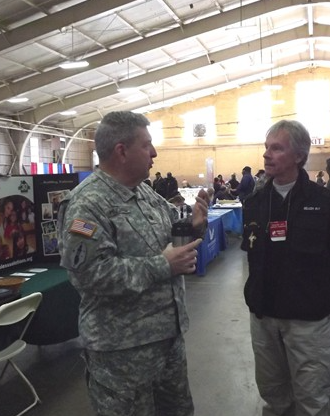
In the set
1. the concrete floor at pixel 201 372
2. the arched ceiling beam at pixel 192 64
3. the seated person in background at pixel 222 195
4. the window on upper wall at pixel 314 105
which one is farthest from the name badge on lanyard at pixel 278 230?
the window on upper wall at pixel 314 105

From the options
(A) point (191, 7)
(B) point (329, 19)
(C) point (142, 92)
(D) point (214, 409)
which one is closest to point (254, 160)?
(C) point (142, 92)

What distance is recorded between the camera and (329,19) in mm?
13055

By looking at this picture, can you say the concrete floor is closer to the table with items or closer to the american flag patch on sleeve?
the table with items

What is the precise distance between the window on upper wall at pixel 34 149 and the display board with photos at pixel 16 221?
47.2 ft

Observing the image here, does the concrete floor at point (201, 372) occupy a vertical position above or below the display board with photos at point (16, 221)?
below

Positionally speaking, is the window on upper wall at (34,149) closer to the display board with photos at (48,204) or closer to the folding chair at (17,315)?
the display board with photos at (48,204)

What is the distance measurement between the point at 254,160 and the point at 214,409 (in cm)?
1759

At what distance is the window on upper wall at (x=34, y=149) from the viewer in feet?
55.9

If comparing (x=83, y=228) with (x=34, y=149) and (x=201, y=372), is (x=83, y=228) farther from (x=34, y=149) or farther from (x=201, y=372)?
(x=34, y=149)

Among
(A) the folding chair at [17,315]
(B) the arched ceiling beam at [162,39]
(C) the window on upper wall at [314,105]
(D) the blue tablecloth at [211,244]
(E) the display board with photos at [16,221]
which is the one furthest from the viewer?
(C) the window on upper wall at [314,105]

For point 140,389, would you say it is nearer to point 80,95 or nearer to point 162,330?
point 162,330

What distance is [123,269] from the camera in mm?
1221

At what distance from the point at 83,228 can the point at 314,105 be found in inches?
749

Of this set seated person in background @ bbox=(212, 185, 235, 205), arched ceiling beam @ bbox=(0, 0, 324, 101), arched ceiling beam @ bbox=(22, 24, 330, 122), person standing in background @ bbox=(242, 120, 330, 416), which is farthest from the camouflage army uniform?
arched ceiling beam @ bbox=(22, 24, 330, 122)
